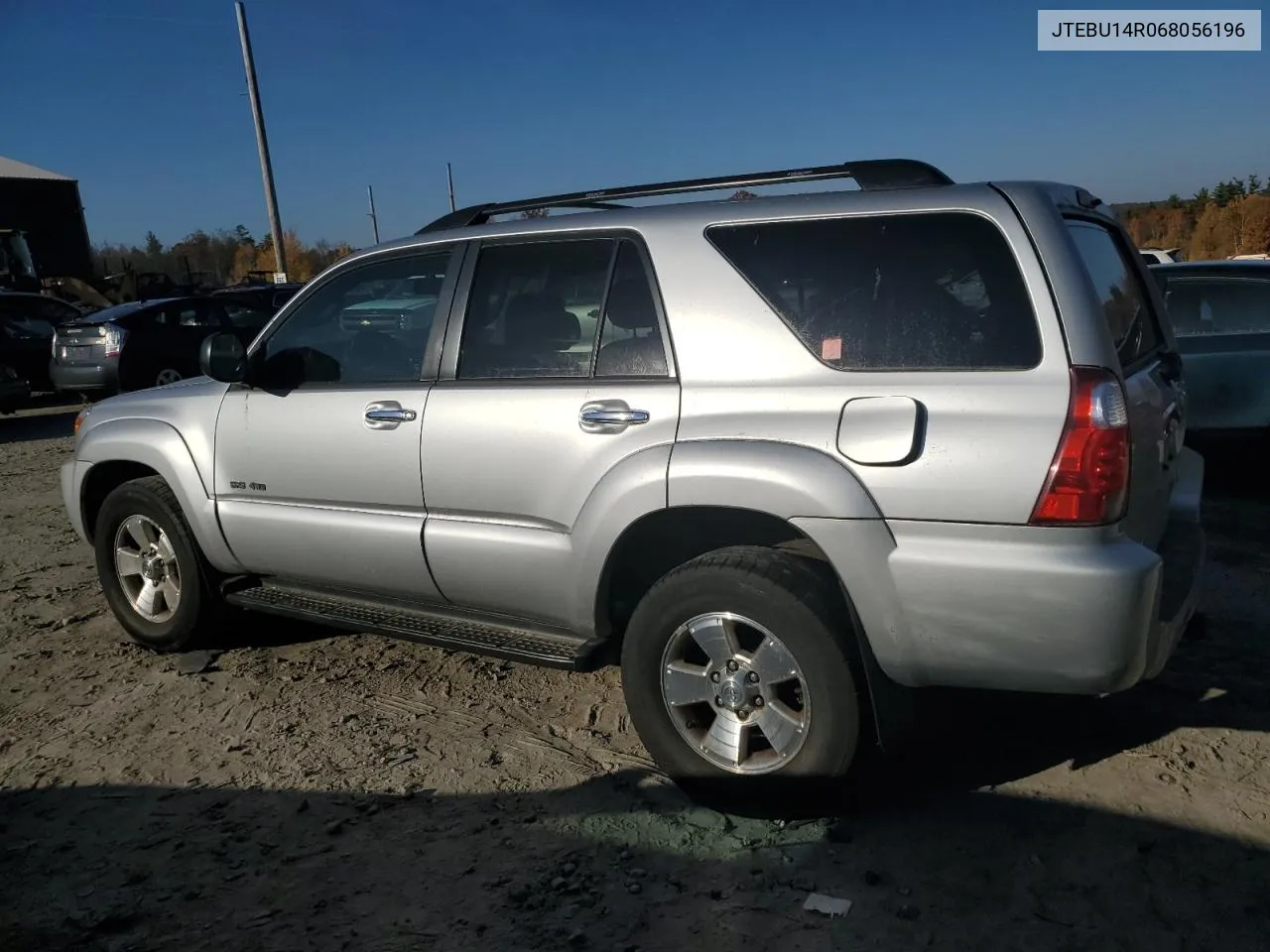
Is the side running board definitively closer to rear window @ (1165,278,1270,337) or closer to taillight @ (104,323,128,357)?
rear window @ (1165,278,1270,337)

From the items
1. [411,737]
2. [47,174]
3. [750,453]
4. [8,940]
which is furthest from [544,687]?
[47,174]

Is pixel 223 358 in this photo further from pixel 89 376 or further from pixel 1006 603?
pixel 89 376

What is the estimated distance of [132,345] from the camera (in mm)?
13430

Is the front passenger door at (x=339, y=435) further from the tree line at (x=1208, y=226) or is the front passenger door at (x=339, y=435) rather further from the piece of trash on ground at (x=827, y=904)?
the tree line at (x=1208, y=226)

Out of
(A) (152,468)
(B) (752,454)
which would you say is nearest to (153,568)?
(A) (152,468)

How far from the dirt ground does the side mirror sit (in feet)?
4.38

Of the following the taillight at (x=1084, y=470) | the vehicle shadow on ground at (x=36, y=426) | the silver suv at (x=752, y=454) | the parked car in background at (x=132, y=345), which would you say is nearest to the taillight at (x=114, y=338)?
the parked car in background at (x=132, y=345)

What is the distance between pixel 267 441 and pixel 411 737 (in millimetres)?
1336

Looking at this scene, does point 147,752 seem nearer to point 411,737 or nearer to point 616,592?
point 411,737

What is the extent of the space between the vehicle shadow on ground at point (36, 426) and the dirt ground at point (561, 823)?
8959mm

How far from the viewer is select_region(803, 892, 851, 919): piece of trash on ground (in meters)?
2.70

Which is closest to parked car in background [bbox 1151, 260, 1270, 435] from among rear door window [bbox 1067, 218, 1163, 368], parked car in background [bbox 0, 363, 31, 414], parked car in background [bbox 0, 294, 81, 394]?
rear door window [bbox 1067, 218, 1163, 368]

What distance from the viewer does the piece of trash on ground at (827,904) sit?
2.70 meters

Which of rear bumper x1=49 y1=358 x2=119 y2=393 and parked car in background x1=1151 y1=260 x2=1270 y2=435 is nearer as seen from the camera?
parked car in background x1=1151 y1=260 x2=1270 y2=435
